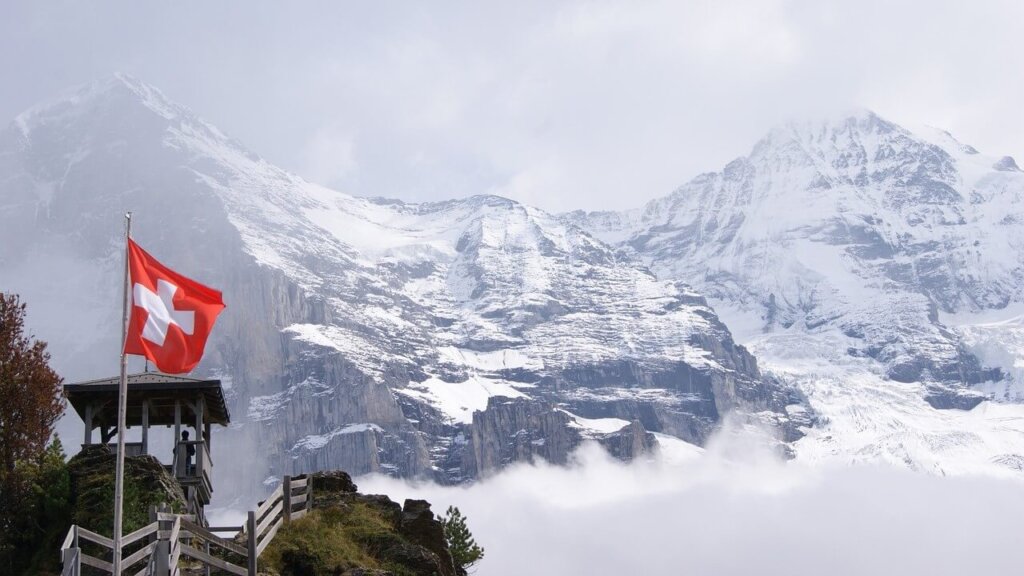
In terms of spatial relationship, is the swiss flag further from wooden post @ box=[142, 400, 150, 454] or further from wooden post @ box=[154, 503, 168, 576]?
wooden post @ box=[142, 400, 150, 454]

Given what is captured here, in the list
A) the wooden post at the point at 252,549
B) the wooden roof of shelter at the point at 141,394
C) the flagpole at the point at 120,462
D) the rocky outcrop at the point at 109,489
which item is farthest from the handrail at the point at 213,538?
the wooden roof of shelter at the point at 141,394

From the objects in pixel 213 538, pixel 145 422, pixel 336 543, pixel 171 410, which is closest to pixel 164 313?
pixel 213 538

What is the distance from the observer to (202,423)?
58688mm

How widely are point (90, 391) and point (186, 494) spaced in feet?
17.1

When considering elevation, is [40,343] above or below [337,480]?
above

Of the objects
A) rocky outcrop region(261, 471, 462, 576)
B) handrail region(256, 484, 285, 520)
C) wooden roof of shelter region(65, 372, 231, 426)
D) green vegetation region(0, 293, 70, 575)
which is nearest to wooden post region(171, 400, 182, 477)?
wooden roof of shelter region(65, 372, 231, 426)

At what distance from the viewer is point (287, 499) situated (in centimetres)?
4572

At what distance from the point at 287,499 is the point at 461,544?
66.0 ft

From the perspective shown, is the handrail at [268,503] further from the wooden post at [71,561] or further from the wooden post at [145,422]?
the wooden post at [145,422]

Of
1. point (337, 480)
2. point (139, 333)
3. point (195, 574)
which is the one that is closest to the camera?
point (139, 333)

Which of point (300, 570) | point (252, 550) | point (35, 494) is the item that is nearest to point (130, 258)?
point (252, 550)

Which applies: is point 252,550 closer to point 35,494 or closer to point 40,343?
point 35,494

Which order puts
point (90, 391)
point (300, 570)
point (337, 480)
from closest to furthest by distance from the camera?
point (300, 570) → point (337, 480) → point (90, 391)

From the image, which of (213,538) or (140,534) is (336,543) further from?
(140,534)
